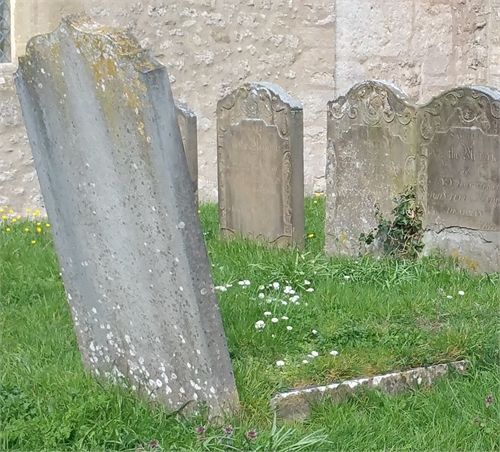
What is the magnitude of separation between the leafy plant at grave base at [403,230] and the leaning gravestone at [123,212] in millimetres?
3301

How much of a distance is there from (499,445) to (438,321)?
53.9 inches

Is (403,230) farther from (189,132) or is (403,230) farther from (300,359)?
(300,359)

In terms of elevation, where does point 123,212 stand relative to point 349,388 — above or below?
above

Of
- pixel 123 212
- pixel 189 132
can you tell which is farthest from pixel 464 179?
pixel 123 212

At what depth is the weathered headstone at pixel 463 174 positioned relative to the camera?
625 cm

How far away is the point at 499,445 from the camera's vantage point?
3611 millimetres

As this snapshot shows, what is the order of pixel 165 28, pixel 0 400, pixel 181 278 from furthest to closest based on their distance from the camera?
pixel 165 28 → pixel 0 400 → pixel 181 278

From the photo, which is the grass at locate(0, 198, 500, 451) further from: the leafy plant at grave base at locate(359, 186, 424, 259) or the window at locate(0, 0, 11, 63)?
the window at locate(0, 0, 11, 63)

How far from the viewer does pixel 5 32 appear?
994 centimetres

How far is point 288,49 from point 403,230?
4.84m

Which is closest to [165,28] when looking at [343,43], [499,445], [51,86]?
[343,43]

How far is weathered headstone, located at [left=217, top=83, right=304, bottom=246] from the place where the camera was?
23.5 ft

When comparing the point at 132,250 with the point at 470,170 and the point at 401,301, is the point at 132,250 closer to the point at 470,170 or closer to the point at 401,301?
the point at 401,301

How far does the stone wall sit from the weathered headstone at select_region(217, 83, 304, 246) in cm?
287
